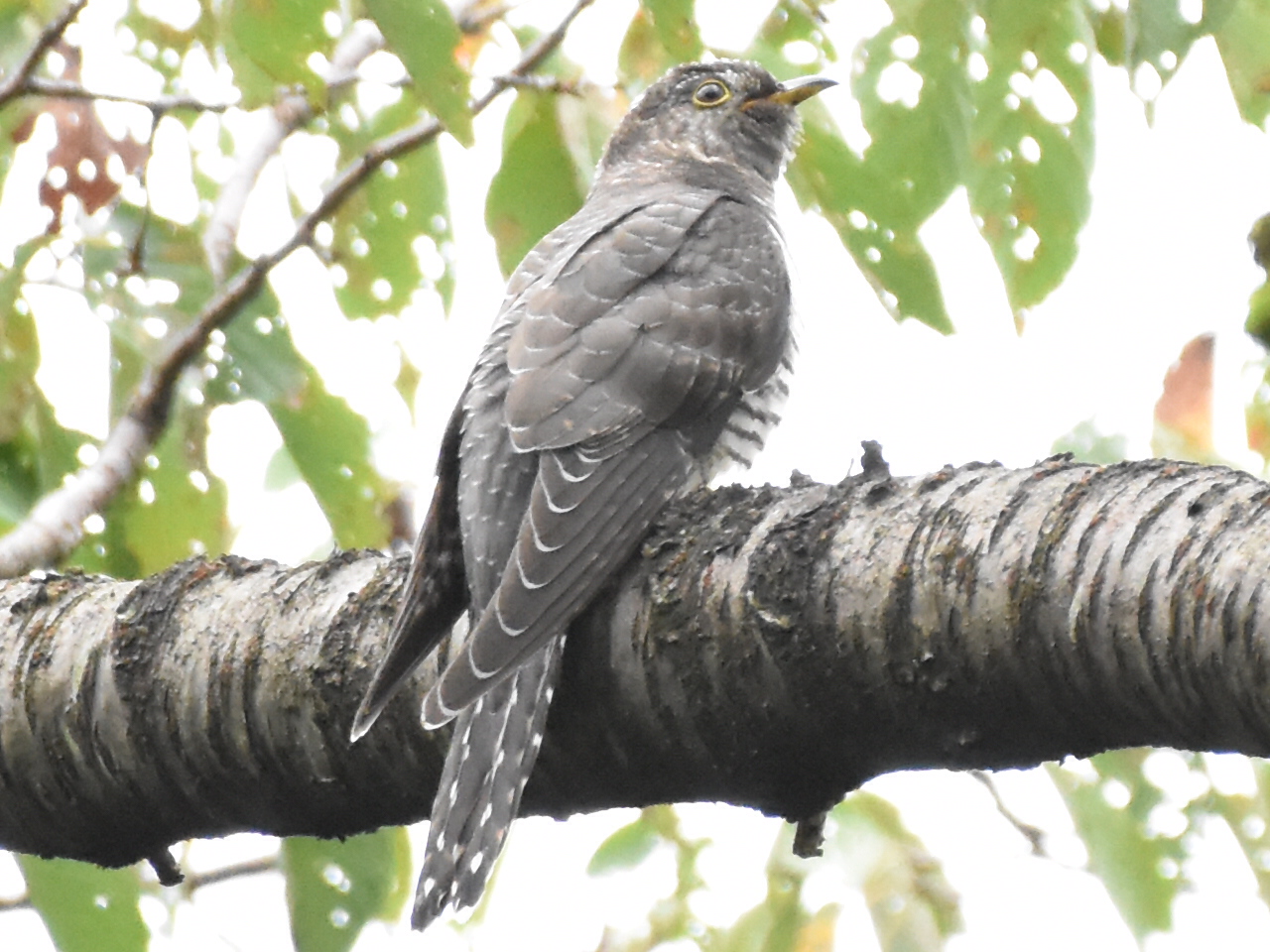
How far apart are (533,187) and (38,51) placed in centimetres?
89

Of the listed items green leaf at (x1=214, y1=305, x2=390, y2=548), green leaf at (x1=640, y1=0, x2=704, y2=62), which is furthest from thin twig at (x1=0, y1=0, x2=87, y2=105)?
green leaf at (x1=640, y1=0, x2=704, y2=62)

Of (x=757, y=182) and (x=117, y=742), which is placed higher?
(x=757, y=182)

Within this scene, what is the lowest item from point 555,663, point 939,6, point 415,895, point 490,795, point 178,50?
point 415,895

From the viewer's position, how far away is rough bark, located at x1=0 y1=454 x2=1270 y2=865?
1.61m

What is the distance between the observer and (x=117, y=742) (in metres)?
2.35

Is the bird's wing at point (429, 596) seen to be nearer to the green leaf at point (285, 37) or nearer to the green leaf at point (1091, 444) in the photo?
the green leaf at point (285, 37)

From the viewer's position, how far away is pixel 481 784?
215 cm

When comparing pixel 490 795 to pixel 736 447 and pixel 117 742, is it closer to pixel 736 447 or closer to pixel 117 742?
pixel 117 742

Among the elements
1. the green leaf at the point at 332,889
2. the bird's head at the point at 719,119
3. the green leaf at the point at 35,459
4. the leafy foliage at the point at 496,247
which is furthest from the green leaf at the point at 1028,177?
the bird's head at the point at 719,119

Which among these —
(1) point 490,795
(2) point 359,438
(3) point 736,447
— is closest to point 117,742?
(1) point 490,795

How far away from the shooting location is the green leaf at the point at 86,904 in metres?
2.49

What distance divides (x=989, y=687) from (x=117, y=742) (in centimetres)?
130

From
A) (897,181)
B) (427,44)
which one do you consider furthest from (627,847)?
(427,44)

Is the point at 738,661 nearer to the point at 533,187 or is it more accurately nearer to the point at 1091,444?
the point at 1091,444
